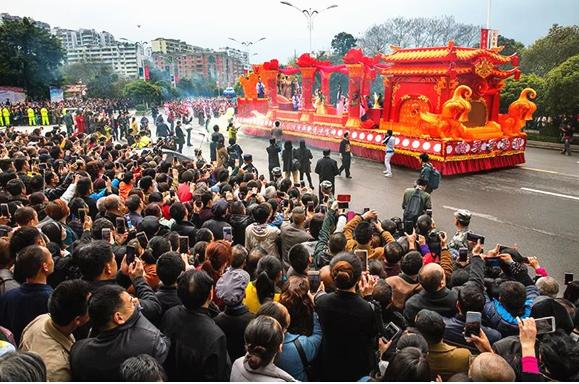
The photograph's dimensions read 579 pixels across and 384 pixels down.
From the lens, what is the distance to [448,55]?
578 inches

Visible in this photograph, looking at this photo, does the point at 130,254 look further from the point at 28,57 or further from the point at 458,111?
the point at 28,57

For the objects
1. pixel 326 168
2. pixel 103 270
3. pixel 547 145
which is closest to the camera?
pixel 103 270

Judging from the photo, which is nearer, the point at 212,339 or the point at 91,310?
the point at 91,310

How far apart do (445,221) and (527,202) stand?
9.09ft

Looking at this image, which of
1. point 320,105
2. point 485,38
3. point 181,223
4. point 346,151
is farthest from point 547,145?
point 181,223

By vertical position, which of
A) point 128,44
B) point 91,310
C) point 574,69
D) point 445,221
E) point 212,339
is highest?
point 128,44

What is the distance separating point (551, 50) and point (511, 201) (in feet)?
65.2

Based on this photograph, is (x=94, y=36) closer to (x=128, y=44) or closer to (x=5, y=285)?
(x=128, y=44)

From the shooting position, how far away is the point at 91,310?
2.49 metres

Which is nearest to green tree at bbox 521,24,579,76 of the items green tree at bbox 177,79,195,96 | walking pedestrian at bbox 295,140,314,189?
walking pedestrian at bbox 295,140,314,189

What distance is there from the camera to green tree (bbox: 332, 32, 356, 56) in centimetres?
5034

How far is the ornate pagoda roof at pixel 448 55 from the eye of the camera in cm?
1462

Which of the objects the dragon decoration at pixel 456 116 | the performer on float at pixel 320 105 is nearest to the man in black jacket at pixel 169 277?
the dragon decoration at pixel 456 116

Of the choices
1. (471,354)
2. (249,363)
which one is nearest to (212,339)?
(249,363)
